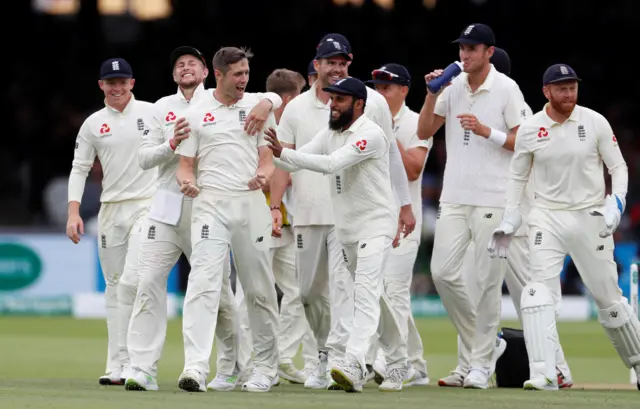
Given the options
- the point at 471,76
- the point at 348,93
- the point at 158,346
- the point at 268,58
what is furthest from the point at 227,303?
the point at 268,58

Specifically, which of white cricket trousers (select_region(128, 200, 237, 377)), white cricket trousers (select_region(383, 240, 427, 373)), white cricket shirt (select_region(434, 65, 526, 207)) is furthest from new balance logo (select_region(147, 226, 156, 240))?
white cricket shirt (select_region(434, 65, 526, 207))

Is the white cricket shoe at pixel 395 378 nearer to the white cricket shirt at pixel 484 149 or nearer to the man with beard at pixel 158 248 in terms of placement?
the man with beard at pixel 158 248

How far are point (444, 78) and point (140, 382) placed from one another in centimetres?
292

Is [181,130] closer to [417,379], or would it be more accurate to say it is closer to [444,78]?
[444,78]

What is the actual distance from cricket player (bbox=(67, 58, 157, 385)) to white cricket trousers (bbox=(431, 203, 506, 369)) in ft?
6.81

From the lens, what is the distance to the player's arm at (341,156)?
319 inches

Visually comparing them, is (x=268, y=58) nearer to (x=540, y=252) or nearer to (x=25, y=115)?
(x=25, y=115)

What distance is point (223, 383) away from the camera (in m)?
8.48

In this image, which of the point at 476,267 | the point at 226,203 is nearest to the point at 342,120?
the point at 226,203

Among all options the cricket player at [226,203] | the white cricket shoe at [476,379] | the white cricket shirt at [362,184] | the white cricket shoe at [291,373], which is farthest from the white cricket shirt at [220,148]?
the white cricket shoe at [476,379]

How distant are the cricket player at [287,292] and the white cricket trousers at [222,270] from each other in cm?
117

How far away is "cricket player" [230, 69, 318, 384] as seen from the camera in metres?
9.65

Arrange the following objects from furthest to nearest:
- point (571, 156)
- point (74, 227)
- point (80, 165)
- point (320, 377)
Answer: point (80, 165) → point (74, 227) → point (320, 377) → point (571, 156)

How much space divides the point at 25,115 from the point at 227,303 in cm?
1521
